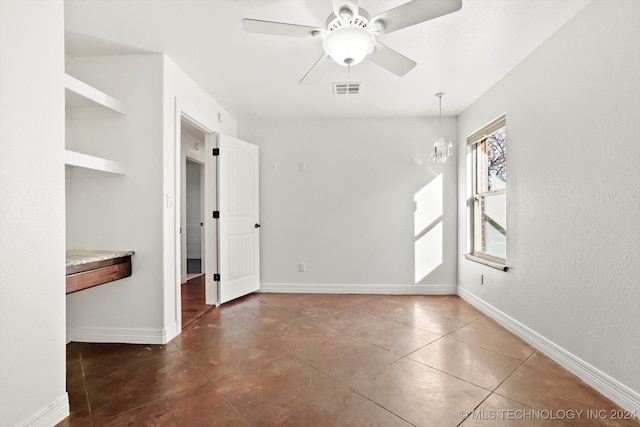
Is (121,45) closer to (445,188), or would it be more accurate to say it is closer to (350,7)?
(350,7)

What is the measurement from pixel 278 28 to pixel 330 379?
7.15 ft

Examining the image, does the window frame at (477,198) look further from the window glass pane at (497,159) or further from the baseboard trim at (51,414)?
the baseboard trim at (51,414)

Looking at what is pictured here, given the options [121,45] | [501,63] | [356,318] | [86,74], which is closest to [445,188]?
[501,63]

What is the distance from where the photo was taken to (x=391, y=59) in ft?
6.46

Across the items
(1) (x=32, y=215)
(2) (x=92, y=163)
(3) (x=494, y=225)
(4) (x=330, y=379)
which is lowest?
(4) (x=330, y=379)

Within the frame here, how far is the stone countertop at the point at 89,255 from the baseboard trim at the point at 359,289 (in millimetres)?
2118

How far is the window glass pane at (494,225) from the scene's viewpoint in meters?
3.12

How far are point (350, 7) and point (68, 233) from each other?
109 inches

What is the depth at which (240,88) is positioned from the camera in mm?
3217

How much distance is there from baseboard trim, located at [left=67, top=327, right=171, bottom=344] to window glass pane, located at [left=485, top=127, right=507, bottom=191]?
11.6ft

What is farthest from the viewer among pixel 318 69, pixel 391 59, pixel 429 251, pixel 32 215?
pixel 429 251

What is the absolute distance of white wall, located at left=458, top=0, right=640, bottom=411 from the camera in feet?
5.51

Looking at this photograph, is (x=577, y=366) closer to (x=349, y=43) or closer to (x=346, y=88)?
(x=349, y=43)

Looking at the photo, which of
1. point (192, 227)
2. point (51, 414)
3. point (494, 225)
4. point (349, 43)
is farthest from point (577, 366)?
point (192, 227)
